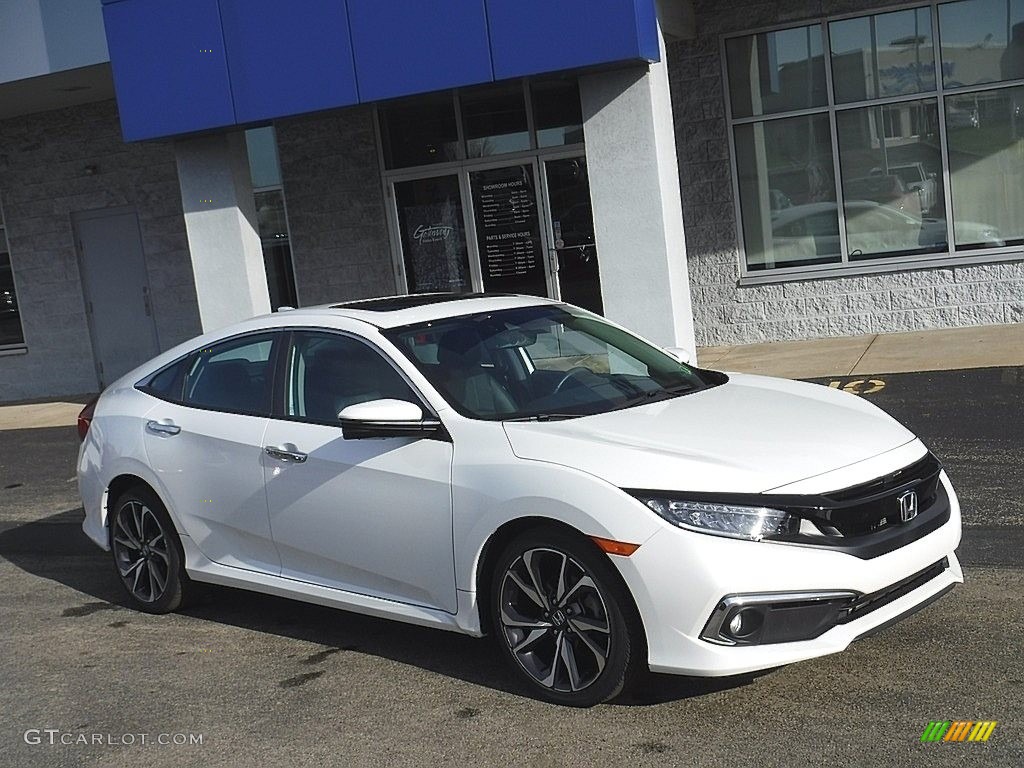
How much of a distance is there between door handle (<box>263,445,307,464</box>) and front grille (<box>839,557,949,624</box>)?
2.50 metres

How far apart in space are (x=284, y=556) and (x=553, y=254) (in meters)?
8.74

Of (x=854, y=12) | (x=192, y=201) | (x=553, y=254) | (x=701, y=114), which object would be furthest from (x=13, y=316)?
(x=854, y=12)

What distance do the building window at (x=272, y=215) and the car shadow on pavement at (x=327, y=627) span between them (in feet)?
24.2

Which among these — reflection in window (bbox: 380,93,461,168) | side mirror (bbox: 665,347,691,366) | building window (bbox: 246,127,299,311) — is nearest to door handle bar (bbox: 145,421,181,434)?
side mirror (bbox: 665,347,691,366)

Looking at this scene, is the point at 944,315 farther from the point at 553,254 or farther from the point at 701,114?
the point at 553,254

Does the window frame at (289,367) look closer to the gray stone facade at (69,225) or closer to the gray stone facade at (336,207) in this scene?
the gray stone facade at (336,207)

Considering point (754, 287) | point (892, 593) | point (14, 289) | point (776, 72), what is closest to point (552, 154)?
point (776, 72)

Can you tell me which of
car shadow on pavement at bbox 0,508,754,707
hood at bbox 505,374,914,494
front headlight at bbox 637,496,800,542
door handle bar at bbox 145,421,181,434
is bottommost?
car shadow on pavement at bbox 0,508,754,707

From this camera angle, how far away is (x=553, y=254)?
14055 mm

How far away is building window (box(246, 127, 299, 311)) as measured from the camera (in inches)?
607

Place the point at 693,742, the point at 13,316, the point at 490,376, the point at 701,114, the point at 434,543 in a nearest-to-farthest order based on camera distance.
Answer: the point at 693,742 < the point at 434,543 < the point at 490,376 < the point at 701,114 < the point at 13,316

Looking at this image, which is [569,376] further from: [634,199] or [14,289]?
[14,289]

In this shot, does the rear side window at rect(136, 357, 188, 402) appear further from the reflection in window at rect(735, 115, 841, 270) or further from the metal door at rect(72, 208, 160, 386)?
the metal door at rect(72, 208, 160, 386)

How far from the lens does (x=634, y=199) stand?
10.7 meters
